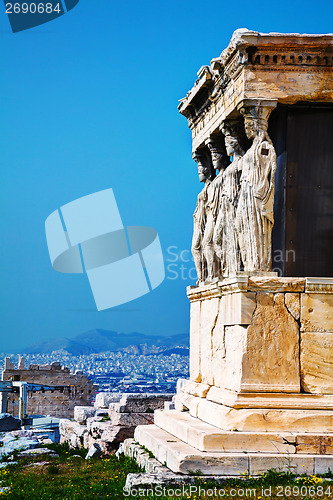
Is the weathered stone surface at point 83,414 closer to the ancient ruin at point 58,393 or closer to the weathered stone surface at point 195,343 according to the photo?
the weathered stone surface at point 195,343

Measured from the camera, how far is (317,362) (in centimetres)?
967

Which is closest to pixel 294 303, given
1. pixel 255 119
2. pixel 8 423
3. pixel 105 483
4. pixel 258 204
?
pixel 258 204

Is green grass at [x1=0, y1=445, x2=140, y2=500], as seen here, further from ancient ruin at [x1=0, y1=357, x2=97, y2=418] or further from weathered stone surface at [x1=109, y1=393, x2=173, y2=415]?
ancient ruin at [x1=0, y1=357, x2=97, y2=418]

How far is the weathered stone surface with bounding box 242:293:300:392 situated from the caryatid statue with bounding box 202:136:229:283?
82.1 inches

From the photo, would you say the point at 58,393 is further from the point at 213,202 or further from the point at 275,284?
the point at 275,284

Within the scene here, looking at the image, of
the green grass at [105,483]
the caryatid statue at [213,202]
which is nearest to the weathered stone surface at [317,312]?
the green grass at [105,483]

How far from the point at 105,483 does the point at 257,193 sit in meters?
3.82

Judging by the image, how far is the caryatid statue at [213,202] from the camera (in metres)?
12.0

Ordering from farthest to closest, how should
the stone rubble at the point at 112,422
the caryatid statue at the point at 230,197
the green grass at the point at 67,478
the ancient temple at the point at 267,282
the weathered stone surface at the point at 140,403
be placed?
the weathered stone surface at the point at 140,403, the stone rubble at the point at 112,422, the caryatid statue at the point at 230,197, the green grass at the point at 67,478, the ancient temple at the point at 267,282

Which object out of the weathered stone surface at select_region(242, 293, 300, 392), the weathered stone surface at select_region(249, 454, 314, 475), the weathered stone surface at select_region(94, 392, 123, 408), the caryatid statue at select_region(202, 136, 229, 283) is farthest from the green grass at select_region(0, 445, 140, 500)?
the weathered stone surface at select_region(94, 392, 123, 408)

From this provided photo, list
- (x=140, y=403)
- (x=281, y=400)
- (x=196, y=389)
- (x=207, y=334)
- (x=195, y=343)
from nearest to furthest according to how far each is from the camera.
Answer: (x=281, y=400), (x=207, y=334), (x=196, y=389), (x=195, y=343), (x=140, y=403)

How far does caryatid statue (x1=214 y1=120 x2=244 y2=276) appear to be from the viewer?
428 inches

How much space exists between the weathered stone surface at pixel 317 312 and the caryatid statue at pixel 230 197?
4.10ft

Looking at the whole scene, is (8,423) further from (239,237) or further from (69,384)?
(69,384)
